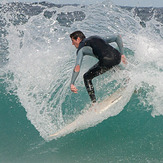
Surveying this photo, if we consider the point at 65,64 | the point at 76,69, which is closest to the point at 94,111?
the point at 76,69

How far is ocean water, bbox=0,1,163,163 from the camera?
541 cm

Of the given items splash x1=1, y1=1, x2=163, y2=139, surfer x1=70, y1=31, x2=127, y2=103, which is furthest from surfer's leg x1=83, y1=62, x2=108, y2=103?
splash x1=1, y1=1, x2=163, y2=139

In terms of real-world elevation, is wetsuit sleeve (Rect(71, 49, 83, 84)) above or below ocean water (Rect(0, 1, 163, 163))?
above

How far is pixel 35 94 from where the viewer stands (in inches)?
269

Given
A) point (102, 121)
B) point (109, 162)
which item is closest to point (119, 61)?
point (102, 121)

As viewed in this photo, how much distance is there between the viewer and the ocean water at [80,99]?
5414 millimetres

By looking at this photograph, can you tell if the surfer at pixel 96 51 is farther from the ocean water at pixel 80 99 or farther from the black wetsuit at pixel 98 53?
the ocean water at pixel 80 99

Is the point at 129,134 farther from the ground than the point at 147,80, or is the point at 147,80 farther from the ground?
the point at 147,80

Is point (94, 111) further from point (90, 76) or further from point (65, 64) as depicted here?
point (65, 64)

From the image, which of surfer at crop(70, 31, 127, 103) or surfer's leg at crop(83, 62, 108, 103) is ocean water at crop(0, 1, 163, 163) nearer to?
surfer at crop(70, 31, 127, 103)

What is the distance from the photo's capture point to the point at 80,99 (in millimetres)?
7035

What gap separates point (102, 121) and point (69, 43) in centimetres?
321

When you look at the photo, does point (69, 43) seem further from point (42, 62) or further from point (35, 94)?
point (35, 94)

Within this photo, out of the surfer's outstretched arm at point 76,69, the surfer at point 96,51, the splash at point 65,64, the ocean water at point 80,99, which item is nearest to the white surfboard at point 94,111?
the ocean water at point 80,99
